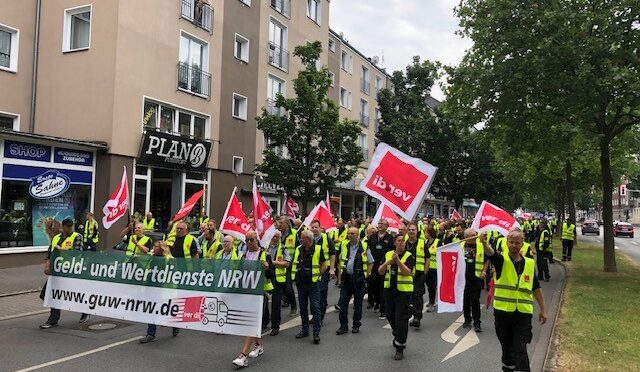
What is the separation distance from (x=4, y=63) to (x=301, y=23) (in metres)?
16.2

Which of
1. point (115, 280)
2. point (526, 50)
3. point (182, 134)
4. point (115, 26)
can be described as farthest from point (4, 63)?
point (526, 50)

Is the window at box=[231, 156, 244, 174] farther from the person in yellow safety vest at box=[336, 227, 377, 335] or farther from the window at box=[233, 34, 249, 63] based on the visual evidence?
the person in yellow safety vest at box=[336, 227, 377, 335]

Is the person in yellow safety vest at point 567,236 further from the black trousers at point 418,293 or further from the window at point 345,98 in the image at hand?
the window at point 345,98

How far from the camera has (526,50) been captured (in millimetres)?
15664

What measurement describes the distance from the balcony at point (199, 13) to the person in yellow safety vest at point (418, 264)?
15.8 meters

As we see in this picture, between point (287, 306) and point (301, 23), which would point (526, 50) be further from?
point (301, 23)

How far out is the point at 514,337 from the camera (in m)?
5.93

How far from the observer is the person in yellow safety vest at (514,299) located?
5.90m

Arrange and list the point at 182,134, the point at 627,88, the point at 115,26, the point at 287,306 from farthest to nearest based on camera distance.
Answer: the point at 182,134
the point at 115,26
the point at 627,88
the point at 287,306

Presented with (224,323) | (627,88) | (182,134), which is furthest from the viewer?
(182,134)

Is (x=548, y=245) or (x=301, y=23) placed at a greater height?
(x=301, y=23)

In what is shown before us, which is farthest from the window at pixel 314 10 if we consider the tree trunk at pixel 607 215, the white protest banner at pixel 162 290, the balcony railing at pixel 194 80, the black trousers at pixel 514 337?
the black trousers at pixel 514 337

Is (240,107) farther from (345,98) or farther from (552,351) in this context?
(552,351)

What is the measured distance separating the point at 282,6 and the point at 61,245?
2234cm
